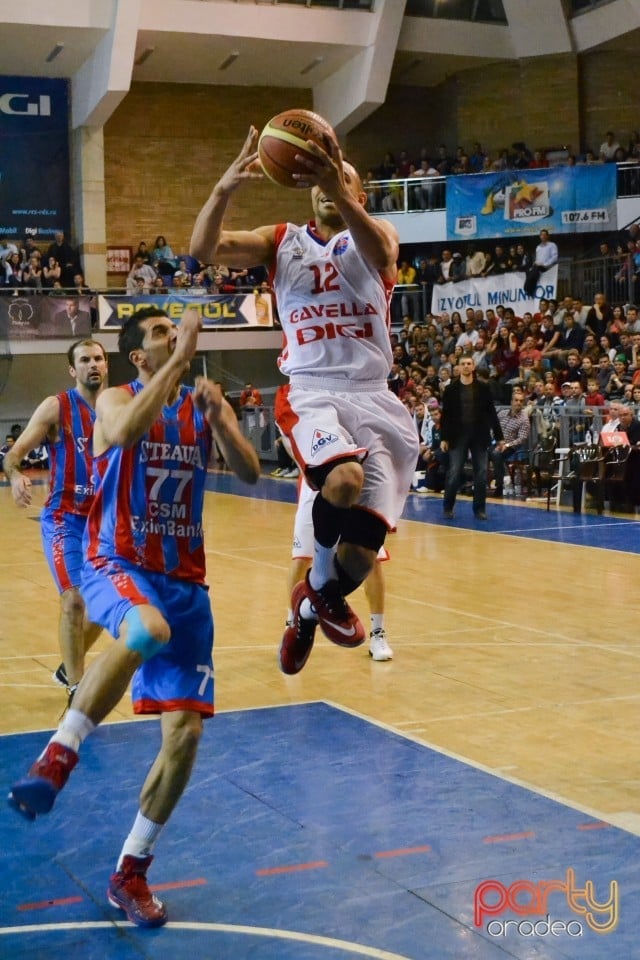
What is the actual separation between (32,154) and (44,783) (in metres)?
28.3

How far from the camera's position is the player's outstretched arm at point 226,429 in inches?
168

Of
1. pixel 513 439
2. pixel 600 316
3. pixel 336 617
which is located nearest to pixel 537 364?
pixel 600 316

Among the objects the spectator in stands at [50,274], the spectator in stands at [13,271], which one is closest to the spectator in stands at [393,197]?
the spectator in stands at [50,274]

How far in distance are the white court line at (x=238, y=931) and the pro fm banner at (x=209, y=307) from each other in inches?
919

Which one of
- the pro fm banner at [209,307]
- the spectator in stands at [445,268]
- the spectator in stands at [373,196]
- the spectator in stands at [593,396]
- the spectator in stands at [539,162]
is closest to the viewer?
the spectator in stands at [593,396]

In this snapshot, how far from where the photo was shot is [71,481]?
7.19m

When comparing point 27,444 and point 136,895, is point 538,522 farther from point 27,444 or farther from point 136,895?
point 136,895

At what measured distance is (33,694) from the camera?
7.62 m

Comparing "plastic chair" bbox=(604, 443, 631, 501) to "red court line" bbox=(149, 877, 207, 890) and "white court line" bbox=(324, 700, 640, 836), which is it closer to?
"white court line" bbox=(324, 700, 640, 836)

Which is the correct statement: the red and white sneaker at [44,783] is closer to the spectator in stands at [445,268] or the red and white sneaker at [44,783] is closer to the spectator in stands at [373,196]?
the spectator in stands at [445,268]

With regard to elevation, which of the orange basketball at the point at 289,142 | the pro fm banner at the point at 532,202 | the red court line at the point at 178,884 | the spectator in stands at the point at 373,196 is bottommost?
the red court line at the point at 178,884

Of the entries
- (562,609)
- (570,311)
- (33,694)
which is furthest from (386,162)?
(33,694)

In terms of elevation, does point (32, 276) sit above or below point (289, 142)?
above

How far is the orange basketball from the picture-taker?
470 centimetres
